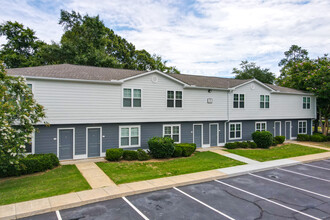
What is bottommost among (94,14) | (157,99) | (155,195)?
(155,195)

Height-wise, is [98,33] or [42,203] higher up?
[98,33]

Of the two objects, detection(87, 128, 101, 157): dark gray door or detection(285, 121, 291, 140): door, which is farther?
detection(285, 121, 291, 140): door

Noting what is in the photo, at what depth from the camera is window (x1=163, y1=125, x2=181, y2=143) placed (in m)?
18.5

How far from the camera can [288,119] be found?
25484mm

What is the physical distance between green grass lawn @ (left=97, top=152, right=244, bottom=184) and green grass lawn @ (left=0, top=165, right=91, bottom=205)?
178 centimetres

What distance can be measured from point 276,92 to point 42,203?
23343 mm

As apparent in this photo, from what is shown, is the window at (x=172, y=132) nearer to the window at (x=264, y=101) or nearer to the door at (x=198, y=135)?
the door at (x=198, y=135)

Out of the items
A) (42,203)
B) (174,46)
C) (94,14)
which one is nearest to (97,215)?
(42,203)

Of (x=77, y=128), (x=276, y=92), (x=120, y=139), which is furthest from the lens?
(x=276, y=92)

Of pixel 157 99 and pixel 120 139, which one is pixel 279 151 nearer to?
pixel 157 99

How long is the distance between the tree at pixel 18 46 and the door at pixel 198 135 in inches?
981

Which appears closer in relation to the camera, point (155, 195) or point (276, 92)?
point (155, 195)

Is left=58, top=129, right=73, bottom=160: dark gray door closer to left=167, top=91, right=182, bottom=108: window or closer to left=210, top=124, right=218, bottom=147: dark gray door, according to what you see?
left=167, top=91, right=182, bottom=108: window

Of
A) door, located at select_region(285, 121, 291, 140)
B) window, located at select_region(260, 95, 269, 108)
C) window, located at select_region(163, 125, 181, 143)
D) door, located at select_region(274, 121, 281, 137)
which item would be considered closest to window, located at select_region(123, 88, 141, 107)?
window, located at select_region(163, 125, 181, 143)
